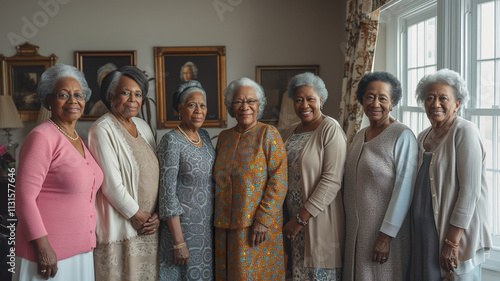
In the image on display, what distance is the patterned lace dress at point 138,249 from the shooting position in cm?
205

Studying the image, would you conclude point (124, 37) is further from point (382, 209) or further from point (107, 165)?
point (382, 209)

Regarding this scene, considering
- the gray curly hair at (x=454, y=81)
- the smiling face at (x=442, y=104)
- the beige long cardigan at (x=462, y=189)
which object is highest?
the gray curly hair at (x=454, y=81)

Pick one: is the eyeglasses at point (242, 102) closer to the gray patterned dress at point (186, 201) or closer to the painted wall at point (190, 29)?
the gray patterned dress at point (186, 201)

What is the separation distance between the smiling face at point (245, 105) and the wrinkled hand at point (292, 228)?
0.59m

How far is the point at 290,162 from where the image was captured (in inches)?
91.6

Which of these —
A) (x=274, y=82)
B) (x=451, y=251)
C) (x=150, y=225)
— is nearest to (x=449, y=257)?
(x=451, y=251)

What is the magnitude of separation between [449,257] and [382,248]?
1.02 ft

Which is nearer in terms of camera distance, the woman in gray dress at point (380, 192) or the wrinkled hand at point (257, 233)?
the woman in gray dress at point (380, 192)

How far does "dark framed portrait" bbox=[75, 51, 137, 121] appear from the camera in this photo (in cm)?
429

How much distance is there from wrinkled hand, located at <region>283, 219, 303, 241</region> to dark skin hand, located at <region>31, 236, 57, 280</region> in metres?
1.17

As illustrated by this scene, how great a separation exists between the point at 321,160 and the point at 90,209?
122 centimetres

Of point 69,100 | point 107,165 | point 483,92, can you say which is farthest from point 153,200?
point 483,92

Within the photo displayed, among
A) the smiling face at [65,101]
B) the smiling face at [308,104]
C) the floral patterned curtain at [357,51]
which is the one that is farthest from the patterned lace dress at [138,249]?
the floral patterned curtain at [357,51]

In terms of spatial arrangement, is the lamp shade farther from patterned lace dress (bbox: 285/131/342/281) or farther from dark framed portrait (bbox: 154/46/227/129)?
patterned lace dress (bbox: 285/131/342/281)
